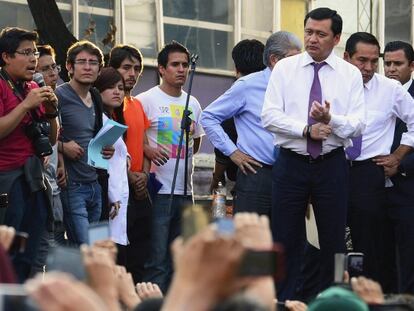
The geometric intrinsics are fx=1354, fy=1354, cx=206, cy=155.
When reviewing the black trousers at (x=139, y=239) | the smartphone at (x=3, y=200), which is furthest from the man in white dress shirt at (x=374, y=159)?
the smartphone at (x=3, y=200)

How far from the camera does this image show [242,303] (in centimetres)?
306

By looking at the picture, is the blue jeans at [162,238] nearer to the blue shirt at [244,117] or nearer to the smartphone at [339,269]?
the blue shirt at [244,117]

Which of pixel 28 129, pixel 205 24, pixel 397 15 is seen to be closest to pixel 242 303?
pixel 28 129

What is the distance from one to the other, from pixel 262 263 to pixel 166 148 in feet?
24.6

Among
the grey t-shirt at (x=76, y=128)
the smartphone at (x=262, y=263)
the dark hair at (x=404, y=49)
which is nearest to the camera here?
the smartphone at (x=262, y=263)

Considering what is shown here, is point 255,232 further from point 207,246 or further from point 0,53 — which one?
point 0,53

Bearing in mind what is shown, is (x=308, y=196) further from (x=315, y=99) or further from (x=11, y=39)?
(x=11, y=39)

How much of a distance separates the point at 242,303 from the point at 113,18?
18201mm

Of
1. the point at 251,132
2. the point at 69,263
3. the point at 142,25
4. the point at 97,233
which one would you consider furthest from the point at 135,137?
the point at 142,25

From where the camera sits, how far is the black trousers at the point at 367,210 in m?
10.1

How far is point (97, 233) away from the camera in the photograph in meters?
4.25

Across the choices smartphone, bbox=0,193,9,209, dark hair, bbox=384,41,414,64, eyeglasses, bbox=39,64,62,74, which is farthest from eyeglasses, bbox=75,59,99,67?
dark hair, bbox=384,41,414,64

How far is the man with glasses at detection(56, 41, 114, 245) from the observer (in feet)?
32.1

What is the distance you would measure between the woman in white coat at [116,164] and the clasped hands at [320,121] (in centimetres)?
188
